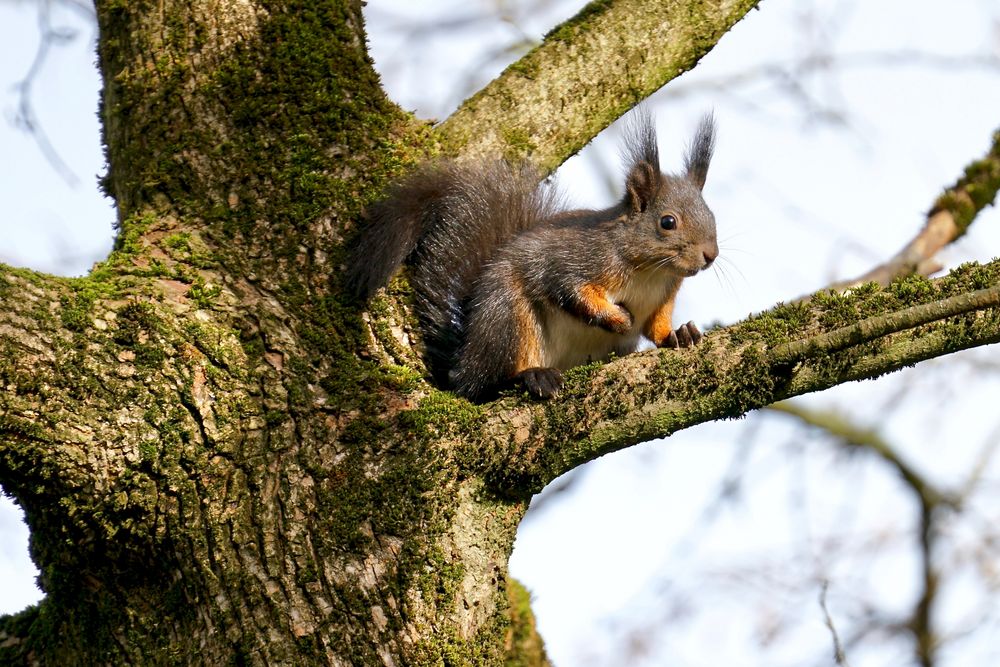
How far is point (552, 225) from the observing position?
10.5ft

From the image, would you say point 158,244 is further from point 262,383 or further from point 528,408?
point 528,408

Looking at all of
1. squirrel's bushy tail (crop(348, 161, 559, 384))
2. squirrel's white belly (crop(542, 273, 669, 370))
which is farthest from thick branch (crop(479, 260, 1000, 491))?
squirrel's white belly (crop(542, 273, 669, 370))

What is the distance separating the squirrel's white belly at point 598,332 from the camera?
10.0ft

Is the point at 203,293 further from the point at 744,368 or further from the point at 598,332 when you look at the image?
the point at 598,332

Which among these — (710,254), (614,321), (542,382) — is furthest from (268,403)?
(710,254)

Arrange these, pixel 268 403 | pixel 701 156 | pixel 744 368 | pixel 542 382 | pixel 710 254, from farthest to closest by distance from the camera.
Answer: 1. pixel 701 156
2. pixel 710 254
3. pixel 542 382
4. pixel 268 403
5. pixel 744 368

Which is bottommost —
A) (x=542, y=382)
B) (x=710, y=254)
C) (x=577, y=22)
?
(x=542, y=382)

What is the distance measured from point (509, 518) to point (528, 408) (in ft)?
0.78

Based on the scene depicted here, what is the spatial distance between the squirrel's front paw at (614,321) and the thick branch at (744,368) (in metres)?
0.94

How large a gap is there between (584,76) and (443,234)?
63 centimetres

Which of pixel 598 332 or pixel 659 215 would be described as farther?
pixel 659 215

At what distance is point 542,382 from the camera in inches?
94.0

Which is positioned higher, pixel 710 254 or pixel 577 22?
pixel 577 22

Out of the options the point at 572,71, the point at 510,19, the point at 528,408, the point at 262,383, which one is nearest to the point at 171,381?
the point at 262,383
